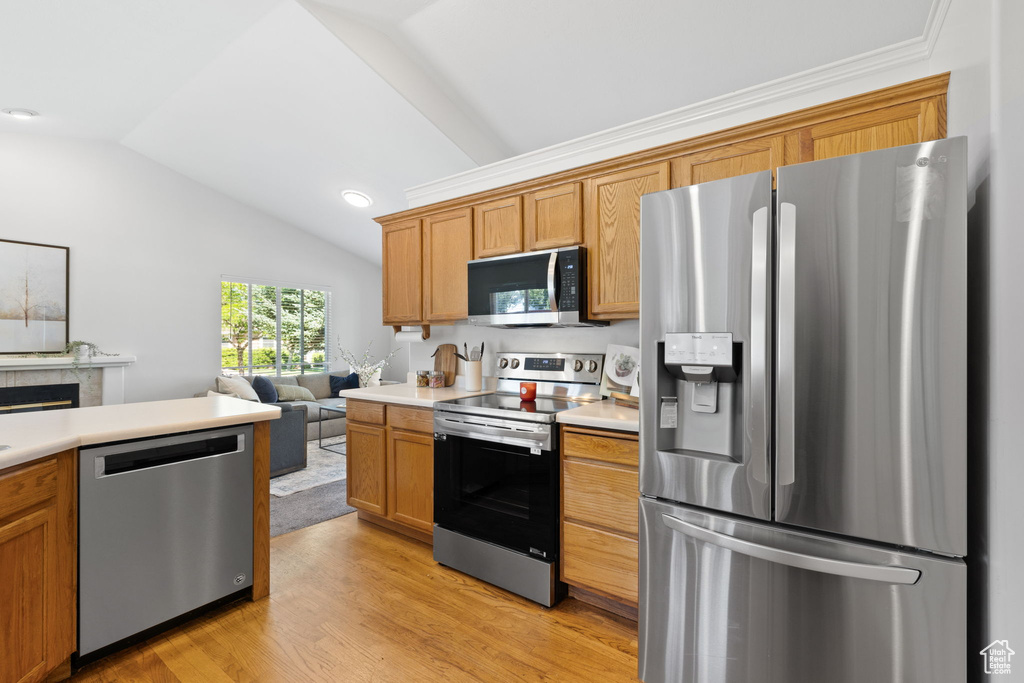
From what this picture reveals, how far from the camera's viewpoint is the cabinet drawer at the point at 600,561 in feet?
6.60

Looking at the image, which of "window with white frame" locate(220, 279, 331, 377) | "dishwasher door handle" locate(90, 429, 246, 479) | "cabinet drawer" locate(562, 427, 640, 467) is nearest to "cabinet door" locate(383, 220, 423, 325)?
"dishwasher door handle" locate(90, 429, 246, 479)

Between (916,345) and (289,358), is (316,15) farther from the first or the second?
(289,358)

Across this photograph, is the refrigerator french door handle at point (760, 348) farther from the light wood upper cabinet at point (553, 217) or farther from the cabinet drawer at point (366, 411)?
the cabinet drawer at point (366, 411)

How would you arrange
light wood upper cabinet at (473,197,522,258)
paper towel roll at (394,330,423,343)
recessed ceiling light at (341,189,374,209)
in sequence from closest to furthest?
light wood upper cabinet at (473,197,522,258)
paper towel roll at (394,330,423,343)
recessed ceiling light at (341,189,374,209)

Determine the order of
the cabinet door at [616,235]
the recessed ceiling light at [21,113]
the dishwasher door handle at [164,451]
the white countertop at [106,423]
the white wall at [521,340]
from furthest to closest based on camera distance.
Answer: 1. the recessed ceiling light at [21,113]
2. the white wall at [521,340]
3. the cabinet door at [616,235]
4. the dishwasher door handle at [164,451]
5. the white countertop at [106,423]

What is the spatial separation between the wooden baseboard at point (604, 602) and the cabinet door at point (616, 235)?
1336mm

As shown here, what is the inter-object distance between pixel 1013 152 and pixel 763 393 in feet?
2.42

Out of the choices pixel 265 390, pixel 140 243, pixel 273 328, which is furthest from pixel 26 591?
pixel 273 328

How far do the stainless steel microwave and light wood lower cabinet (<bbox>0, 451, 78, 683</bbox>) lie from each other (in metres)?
1.96

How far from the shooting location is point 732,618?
143 cm

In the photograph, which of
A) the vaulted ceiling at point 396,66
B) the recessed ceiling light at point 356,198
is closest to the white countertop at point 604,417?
the vaulted ceiling at point 396,66

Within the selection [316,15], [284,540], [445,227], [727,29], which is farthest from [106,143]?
[727,29]

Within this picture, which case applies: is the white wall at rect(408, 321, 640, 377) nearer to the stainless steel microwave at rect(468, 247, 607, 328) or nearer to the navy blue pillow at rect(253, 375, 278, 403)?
the stainless steel microwave at rect(468, 247, 607, 328)

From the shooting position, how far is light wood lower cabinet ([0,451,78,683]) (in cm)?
146
